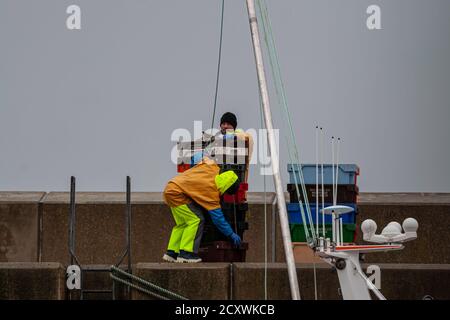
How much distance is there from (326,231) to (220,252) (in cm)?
111

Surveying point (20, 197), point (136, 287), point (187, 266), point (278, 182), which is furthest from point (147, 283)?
point (20, 197)

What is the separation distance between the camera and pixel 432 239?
929 inches

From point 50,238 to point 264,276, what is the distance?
3.73 metres

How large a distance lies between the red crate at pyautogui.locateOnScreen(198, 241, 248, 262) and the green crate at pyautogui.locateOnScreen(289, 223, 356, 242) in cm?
59

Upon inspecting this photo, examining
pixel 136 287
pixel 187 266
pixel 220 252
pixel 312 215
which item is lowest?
pixel 136 287

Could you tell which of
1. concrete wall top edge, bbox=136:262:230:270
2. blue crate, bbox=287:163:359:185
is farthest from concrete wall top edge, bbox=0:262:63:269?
blue crate, bbox=287:163:359:185

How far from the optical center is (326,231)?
2222 centimetres

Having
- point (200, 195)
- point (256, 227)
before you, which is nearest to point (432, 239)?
point (256, 227)

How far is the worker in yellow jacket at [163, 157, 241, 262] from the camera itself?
21.4m

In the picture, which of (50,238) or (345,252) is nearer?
(345,252)

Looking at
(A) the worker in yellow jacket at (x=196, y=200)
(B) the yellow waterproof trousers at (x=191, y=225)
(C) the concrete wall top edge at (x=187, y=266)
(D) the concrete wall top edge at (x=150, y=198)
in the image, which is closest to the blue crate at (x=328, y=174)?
(A) the worker in yellow jacket at (x=196, y=200)

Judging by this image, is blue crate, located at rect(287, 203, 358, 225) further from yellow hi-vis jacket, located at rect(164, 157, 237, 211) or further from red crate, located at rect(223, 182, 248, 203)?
yellow hi-vis jacket, located at rect(164, 157, 237, 211)

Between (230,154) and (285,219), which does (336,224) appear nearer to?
(285,219)

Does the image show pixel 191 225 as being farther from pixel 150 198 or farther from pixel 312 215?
pixel 150 198
